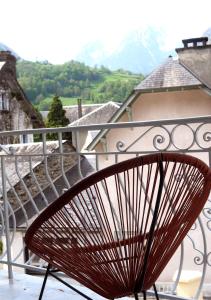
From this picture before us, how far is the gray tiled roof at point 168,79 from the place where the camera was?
12468 mm

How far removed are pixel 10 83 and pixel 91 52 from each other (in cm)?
1342

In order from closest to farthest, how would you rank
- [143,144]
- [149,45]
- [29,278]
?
[29,278] → [143,144] → [149,45]

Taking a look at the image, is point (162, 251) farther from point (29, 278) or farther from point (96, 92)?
point (96, 92)

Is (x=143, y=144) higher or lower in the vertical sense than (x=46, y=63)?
lower

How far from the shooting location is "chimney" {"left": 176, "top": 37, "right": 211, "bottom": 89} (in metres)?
14.1

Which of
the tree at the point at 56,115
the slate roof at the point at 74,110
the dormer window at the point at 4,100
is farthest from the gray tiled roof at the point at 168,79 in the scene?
the slate roof at the point at 74,110

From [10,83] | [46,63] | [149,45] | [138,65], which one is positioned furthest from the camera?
[149,45]

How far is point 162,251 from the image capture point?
5.08 ft

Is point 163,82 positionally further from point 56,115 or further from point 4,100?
point 56,115

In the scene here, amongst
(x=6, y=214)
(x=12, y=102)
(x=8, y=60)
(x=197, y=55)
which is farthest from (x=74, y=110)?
(x=6, y=214)

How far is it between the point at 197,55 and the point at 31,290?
42.4 feet

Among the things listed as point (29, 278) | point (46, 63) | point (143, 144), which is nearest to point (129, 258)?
point (29, 278)

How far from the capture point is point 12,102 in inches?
825

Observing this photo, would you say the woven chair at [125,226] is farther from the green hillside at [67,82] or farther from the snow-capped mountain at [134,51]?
the snow-capped mountain at [134,51]
